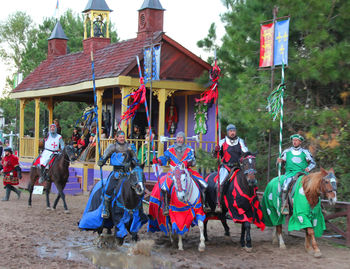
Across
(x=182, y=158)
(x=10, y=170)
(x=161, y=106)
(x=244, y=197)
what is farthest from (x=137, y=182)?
(x=10, y=170)

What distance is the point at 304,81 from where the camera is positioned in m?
11.9

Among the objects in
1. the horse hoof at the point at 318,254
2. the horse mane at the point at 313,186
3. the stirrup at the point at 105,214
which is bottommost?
the horse hoof at the point at 318,254

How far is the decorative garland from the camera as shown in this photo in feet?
60.6

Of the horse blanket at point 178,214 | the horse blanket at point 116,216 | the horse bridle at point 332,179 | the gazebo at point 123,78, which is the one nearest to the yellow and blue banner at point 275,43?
the horse bridle at point 332,179

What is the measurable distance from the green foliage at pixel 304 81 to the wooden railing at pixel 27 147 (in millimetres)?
12798

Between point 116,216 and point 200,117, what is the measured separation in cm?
1004

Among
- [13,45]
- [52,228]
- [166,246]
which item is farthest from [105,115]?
[13,45]

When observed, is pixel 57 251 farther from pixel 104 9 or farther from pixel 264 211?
pixel 104 9

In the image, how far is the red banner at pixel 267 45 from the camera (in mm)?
10984

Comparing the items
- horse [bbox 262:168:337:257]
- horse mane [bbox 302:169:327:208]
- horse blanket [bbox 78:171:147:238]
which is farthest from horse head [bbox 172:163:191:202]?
horse mane [bbox 302:169:327:208]

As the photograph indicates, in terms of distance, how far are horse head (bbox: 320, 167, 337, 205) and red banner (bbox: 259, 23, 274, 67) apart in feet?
11.3

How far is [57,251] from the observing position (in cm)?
899

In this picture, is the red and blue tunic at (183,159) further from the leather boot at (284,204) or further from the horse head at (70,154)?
the horse head at (70,154)

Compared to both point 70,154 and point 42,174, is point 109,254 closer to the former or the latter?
point 70,154
